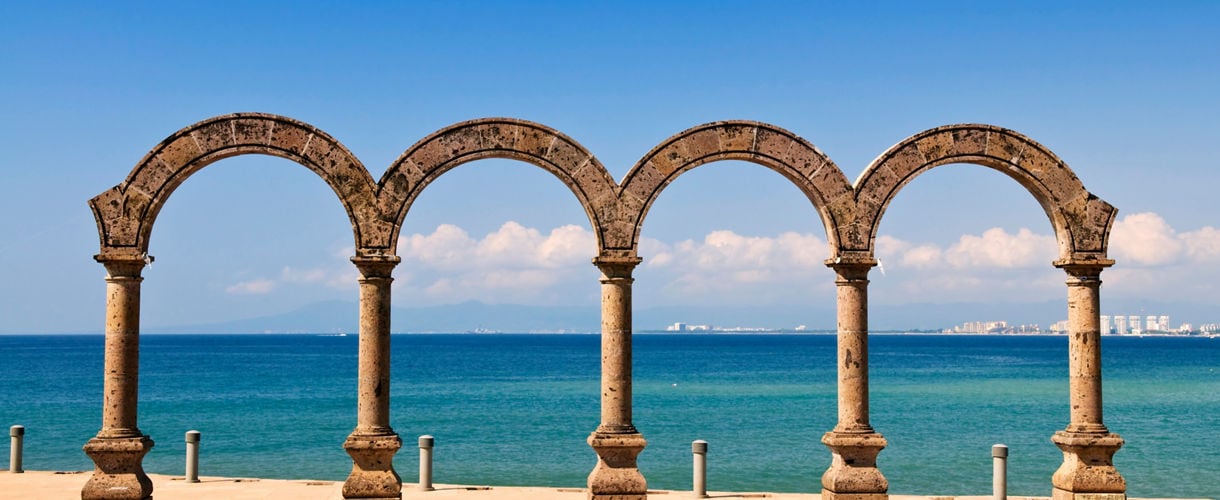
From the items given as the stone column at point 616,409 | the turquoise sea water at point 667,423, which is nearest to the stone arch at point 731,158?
the stone column at point 616,409

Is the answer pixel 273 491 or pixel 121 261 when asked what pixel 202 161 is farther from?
pixel 273 491

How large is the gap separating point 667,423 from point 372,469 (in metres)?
32.4

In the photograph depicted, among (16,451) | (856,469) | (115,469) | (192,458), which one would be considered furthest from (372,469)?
(16,451)

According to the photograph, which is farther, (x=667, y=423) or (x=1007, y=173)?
(x=667, y=423)

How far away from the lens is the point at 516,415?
47781mm

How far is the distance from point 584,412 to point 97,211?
37555 mm

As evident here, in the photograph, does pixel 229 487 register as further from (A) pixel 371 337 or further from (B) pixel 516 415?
(B) pixel 516 415

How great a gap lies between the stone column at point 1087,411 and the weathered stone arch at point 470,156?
599cm

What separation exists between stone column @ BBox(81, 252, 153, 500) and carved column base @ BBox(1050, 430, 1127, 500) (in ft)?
36.7

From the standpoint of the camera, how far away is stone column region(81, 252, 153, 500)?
12945 mm

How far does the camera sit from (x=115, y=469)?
13039mm

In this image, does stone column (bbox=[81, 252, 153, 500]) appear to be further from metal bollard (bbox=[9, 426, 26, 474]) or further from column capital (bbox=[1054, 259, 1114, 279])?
column capital (bbox=[1054, 259, 1114, 279])

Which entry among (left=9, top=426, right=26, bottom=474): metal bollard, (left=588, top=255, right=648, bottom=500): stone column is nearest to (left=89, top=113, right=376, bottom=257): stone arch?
(left=588, top=255, right=648, bottom=500): stone column

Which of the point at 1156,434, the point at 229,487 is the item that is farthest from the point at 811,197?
the point at 1156,434
